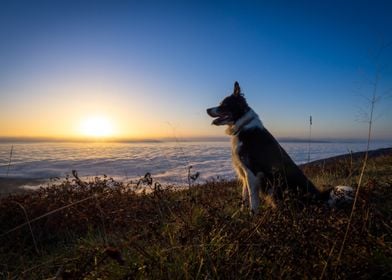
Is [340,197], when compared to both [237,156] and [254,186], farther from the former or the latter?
[237,156]

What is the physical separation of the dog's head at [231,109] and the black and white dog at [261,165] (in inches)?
3.6

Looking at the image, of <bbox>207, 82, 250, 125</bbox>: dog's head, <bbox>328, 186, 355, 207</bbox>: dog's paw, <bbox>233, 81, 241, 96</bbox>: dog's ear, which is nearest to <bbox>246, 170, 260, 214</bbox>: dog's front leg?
<bbox>328, 186, 355, 207</bbox>: dog's paw

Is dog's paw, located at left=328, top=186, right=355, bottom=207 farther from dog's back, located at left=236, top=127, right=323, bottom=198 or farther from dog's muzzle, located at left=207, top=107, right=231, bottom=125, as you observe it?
dog's muzzle, located at left=207, top=107, right=231, bottom=125

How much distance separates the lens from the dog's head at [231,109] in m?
7.16

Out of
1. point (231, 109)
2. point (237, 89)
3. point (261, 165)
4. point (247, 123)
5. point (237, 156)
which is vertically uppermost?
point (237, 89)

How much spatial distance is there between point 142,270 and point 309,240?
1.40 metres

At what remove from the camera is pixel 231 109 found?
7.29 m

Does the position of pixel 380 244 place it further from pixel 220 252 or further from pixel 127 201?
pixel 127 201

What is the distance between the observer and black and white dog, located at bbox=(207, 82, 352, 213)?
223 inches

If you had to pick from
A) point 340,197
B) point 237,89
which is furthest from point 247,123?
point 340,197

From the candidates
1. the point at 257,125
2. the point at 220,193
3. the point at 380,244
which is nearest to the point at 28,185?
the point at 220,193

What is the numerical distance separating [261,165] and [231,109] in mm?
1769

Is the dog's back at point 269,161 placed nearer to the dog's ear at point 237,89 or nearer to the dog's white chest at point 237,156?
the dog's white chest at point 237,156

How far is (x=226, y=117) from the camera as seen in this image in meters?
7.29
